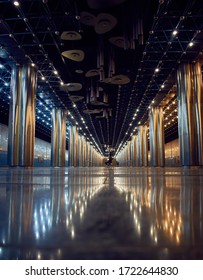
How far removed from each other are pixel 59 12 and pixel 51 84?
464 inches

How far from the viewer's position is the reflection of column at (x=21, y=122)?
1633 cm

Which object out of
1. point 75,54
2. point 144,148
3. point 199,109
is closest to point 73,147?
point 144,148

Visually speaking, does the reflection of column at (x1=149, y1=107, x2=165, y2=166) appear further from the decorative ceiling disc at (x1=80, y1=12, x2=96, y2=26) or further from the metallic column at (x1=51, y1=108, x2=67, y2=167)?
the decorative ceiling disc at (x1=80, y1=12, x2=96, y2=26)

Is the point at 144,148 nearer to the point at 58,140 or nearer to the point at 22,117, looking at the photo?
the point at 58,140

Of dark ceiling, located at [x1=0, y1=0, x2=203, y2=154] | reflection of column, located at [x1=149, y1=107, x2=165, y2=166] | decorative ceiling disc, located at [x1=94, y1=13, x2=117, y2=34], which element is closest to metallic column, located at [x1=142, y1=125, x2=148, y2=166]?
reflection of column, located at [x1=149, y1=107, x2=165, y2=166]

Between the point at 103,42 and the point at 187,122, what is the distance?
25.8 ft

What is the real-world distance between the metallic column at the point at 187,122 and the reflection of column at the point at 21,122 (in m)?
10.7

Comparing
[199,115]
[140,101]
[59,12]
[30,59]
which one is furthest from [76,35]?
[140,101]

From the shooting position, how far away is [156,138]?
28.8 metres

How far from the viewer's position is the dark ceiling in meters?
12.4

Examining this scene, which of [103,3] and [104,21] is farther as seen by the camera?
[104,21]

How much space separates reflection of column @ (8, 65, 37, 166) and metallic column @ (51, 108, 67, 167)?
12.0 m

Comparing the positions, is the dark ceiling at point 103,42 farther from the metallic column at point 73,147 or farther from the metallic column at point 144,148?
the metallic column at point 73,147

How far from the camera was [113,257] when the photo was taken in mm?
553
